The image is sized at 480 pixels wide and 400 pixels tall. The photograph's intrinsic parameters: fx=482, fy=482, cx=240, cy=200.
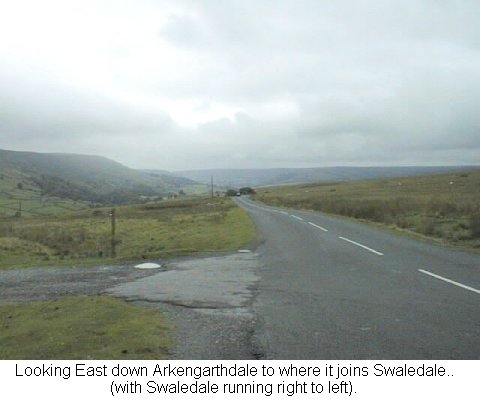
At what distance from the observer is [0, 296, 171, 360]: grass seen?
5.73 m

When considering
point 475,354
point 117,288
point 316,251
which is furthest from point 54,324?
point 316,251

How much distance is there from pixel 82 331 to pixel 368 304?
4.59 metres

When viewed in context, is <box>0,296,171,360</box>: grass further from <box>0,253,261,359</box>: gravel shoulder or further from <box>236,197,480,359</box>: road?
<box>236,197,480,359</box>: road

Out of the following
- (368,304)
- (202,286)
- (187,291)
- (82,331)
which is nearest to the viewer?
(82,331)

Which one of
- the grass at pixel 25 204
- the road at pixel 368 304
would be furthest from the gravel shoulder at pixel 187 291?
the grass at pixel 25 204

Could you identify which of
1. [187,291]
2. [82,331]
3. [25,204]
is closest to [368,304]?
[187,291]

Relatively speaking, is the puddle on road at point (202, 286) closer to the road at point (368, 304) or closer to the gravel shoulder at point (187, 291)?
the gravel shoulder at point (187, 291)

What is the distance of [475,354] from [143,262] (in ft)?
36.3

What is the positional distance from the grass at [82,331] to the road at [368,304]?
1507 mm

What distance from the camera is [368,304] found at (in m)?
8.14

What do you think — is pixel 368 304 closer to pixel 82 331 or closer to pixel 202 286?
pixel 202 286

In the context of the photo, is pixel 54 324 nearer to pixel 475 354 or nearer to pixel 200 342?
pixel 200 342

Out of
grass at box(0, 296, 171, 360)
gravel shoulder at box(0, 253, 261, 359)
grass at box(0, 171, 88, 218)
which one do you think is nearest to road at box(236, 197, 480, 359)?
gravel shoulder at box(0, 253, 261, 359)
